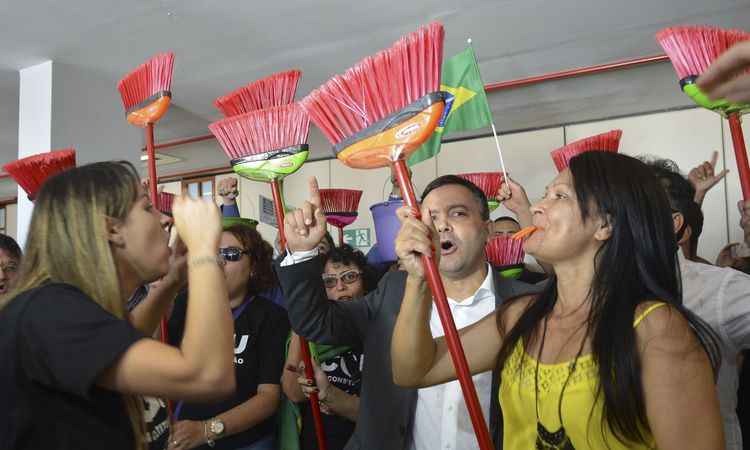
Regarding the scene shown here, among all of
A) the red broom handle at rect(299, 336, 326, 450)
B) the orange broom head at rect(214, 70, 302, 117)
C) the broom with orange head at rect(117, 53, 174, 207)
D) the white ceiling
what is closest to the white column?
the white ceiling

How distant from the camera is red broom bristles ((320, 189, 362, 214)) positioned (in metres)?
2.98

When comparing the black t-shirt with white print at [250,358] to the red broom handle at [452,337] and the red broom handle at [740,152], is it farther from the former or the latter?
the red broom handle at [740,152]

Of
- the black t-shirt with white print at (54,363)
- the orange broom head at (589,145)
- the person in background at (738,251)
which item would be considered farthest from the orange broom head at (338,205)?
the black t-shirt with white print at (54,363)

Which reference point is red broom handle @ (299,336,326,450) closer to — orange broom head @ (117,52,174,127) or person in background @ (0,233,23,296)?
orange broom head @ (117,52,174,127)

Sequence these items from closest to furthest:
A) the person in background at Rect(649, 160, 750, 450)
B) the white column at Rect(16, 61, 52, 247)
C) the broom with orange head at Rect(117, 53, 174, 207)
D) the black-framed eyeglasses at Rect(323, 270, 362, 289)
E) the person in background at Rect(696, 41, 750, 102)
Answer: the person in background at Rect(696, 41, 750, 102) → the person in background at Rect(649, 160, 750, 450) → the broom with orange head at Rect(117, 53, 174, 207) → the black-framed eyeglasses at Rect(323, 270, 362, 289) → the white column at Rect(16, 61, 52, 247)

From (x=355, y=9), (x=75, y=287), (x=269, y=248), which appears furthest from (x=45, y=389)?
(x=355, y=9)

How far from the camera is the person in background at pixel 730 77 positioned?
2.44 feet

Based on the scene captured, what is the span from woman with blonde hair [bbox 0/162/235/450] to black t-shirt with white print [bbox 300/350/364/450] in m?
0.96

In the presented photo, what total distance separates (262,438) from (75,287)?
1.08m

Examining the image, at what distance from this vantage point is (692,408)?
0.91 metres

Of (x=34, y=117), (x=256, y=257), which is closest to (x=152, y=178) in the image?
(x=256, y=257)

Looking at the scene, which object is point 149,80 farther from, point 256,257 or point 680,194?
point 680,194

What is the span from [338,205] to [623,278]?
203 centimetres

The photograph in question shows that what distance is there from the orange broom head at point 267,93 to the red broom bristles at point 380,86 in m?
0.49
